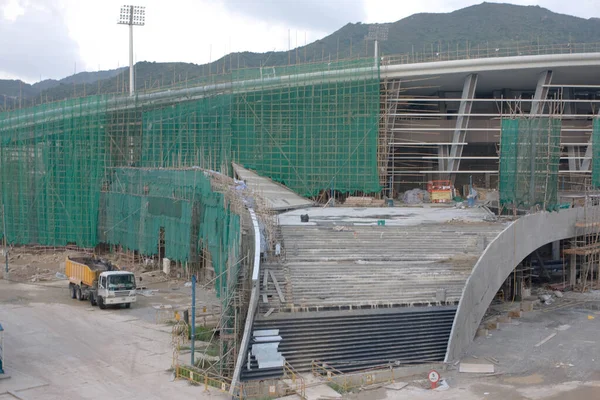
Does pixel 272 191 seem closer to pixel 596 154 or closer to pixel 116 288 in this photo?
pixel 116 288

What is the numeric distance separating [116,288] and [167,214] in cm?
791

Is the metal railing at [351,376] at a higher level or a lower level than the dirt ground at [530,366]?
higher

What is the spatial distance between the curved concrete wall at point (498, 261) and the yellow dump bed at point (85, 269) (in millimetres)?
12915

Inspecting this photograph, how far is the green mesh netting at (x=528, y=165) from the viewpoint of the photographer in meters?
28.3

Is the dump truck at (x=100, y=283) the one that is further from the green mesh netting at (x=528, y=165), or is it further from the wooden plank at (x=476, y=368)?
the green mesh netting at (x=528, y=165)

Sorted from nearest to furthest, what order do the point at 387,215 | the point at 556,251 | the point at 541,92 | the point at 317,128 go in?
the point at 387,215 → the point at 556,251 → the point at 317,128 → the point at 541,92

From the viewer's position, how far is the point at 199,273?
3088 cm

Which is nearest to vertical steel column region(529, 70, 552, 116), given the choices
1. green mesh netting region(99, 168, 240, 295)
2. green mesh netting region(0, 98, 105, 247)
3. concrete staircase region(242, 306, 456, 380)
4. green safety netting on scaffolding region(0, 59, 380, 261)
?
green safety netting on scaffolding region(0, 59, 380, 261)

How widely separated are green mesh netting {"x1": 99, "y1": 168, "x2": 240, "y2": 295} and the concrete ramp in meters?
2.80

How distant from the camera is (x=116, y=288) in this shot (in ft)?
81.7

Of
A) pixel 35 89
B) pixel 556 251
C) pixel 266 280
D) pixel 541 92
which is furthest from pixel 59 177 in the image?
pixel 35 89

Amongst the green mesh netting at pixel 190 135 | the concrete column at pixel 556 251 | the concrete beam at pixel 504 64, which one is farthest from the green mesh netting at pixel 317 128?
the concrete column at pixel 556 251

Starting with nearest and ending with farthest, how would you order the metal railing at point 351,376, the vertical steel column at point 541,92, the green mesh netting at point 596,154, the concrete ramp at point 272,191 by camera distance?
the metal railing at point 351,376
the concrete ramp at point 272,191
the green mesh netting at point 596,154
the vertical steel column at point 541,92

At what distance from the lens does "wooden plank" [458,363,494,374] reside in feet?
59.9
